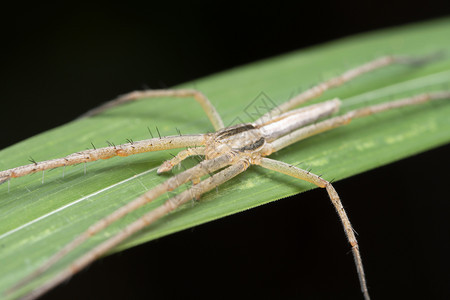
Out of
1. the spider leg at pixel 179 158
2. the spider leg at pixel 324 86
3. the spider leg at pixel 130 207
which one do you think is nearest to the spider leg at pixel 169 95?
the spider leg at pixel 324 86

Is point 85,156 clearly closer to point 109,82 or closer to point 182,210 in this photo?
point 182,210

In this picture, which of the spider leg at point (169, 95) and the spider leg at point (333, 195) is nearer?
the spider leg at point (333, 195)

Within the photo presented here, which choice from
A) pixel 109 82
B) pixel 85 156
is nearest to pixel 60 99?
pixel 109 82

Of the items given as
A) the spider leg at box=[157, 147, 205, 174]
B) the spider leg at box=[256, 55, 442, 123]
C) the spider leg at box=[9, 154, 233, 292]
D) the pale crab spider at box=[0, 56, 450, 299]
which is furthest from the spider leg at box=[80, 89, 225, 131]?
the spider leg at box=[9, 154, 233, 292]

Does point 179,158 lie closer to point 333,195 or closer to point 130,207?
point 130,207

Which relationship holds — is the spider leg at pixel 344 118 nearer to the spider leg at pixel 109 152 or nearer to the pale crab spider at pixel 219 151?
the pale crab spider at pixel 219 151

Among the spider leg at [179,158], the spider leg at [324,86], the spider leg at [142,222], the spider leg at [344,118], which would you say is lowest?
the spider leg at [142,222]

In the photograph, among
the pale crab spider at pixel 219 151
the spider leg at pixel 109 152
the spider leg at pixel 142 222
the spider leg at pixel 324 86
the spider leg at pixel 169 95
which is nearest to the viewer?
the spider leg at pixel 142 222

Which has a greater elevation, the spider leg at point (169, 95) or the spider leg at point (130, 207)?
the spider leg at point (169, 95)
